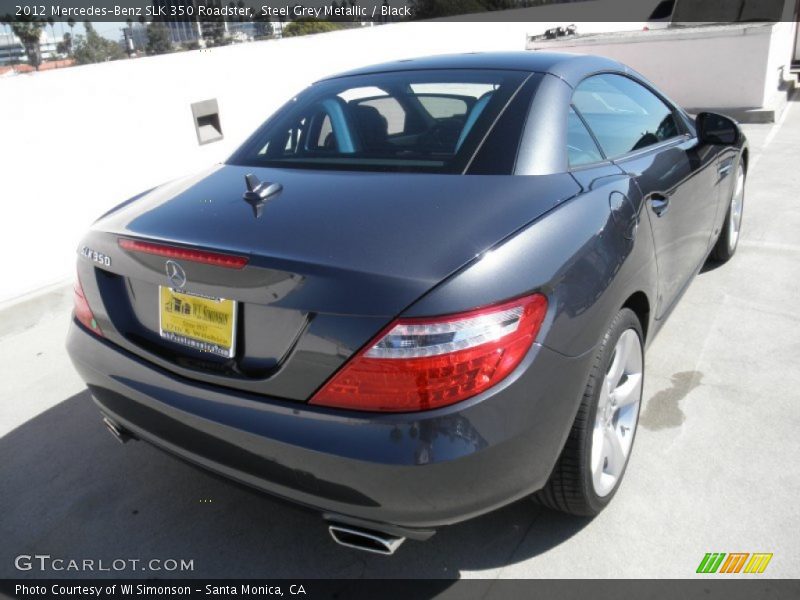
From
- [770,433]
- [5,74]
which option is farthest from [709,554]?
[5,74]

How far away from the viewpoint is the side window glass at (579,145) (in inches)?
93.4

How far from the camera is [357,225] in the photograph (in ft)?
6.26

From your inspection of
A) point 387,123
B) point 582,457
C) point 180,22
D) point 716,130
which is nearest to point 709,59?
point 180,22

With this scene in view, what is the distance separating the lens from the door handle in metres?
2.60

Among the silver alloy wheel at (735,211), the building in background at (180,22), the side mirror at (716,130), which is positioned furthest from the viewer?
the building in background at (180,22)

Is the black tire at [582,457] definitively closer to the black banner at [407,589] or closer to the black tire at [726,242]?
the black banner at [407,589]

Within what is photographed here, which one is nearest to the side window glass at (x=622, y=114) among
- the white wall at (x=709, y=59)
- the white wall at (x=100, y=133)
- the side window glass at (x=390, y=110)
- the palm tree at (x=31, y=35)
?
the side window glass at (x=390, y=110)

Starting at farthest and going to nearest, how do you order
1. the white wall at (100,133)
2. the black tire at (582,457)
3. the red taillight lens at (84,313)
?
the white wall at (100,133) → the red taillight lens at (84,313) → the black tire at (582,457)

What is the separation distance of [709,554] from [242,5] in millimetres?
9676

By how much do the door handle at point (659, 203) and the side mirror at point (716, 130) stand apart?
2.72 ft

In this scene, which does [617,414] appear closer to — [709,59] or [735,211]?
[735,211]

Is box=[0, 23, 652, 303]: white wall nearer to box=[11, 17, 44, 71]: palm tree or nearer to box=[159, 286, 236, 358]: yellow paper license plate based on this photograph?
box=[11, 17, 44, 71]: palm tree

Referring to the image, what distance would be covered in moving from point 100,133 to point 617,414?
4461 millimetres

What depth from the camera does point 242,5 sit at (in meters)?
9.76
